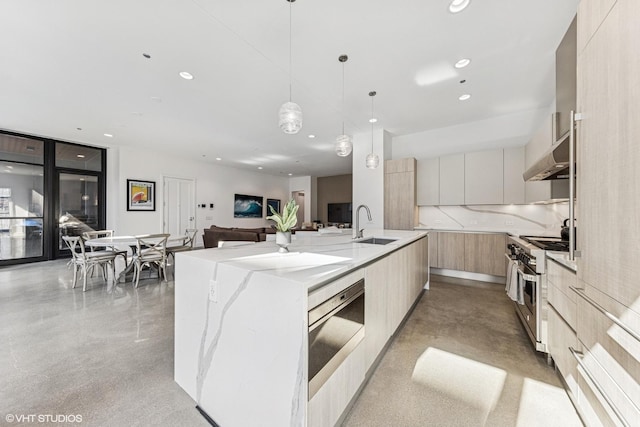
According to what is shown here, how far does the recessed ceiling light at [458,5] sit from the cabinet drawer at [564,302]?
2.24 m

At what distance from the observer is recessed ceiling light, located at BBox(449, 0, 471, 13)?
6.24 feet

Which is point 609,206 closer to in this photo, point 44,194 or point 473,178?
point 473,178

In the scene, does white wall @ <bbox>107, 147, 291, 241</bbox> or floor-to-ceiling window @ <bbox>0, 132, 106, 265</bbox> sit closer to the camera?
floor-to-ceiling window @ <bbox>0, 132, 106, 265</bbox>

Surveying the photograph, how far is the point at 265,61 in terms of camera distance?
269 centimetres

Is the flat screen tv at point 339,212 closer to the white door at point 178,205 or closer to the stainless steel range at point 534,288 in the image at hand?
the white door at point 178,205

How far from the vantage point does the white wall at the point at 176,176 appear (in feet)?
20.6

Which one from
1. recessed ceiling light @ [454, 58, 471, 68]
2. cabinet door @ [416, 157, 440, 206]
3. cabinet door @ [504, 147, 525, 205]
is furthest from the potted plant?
cabinet door @ [504, 147, 525, 205]

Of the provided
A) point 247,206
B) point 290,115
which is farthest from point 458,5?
point 247,206

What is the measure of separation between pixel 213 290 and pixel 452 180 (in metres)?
4.78

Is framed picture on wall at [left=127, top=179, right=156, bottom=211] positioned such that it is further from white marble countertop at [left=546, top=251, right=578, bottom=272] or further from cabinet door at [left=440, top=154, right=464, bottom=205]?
white marble countertop at [left=546, top=251, right=578, bottom=272]

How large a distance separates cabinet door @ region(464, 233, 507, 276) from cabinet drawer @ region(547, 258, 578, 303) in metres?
2.53

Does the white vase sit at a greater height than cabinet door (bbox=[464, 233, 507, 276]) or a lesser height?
greater

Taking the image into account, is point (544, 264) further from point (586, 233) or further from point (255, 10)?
point (255, 10)

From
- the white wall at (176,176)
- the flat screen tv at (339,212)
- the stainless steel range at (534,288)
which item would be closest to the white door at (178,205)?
the white wall at (176,176)
